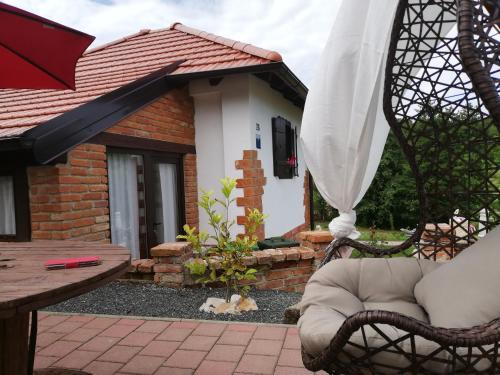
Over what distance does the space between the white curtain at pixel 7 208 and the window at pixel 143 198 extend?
37.9 inches

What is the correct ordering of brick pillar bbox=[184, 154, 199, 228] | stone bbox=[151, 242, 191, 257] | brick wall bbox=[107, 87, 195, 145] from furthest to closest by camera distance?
brick pillar bbox=[184, 154, 199, 228] < brick wall bbox=[107, 87, 195, 145] < stone bbox=[151, 242, 191, 257]

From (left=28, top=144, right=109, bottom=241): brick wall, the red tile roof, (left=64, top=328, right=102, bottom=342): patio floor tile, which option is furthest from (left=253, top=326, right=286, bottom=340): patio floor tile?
the red tile roof

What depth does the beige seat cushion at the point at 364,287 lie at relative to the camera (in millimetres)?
1616

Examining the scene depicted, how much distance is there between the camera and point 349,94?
2078 mm

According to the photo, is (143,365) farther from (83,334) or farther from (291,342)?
(291,342)

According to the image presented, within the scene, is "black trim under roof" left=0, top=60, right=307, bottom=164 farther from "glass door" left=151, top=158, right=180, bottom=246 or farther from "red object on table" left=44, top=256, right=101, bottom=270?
"red object on table" left=44, top=256, right=101, bottom=270

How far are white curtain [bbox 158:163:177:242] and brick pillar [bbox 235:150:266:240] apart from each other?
942mm

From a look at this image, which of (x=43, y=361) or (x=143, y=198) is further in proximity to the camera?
(x=143, y=198)

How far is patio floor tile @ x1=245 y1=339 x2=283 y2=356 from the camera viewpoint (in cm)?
222

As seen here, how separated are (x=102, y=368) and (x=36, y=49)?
1.79 metres

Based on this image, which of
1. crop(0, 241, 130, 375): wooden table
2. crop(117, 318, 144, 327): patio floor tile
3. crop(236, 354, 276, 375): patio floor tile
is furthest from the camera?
crop(117, 318, 144, 327): patio floor tile

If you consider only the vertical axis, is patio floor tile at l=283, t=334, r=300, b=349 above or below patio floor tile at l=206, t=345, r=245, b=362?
above

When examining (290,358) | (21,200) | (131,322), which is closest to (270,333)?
(290,358)

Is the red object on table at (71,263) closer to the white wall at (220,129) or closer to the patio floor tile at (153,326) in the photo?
the patio floor tile at (153,326)
